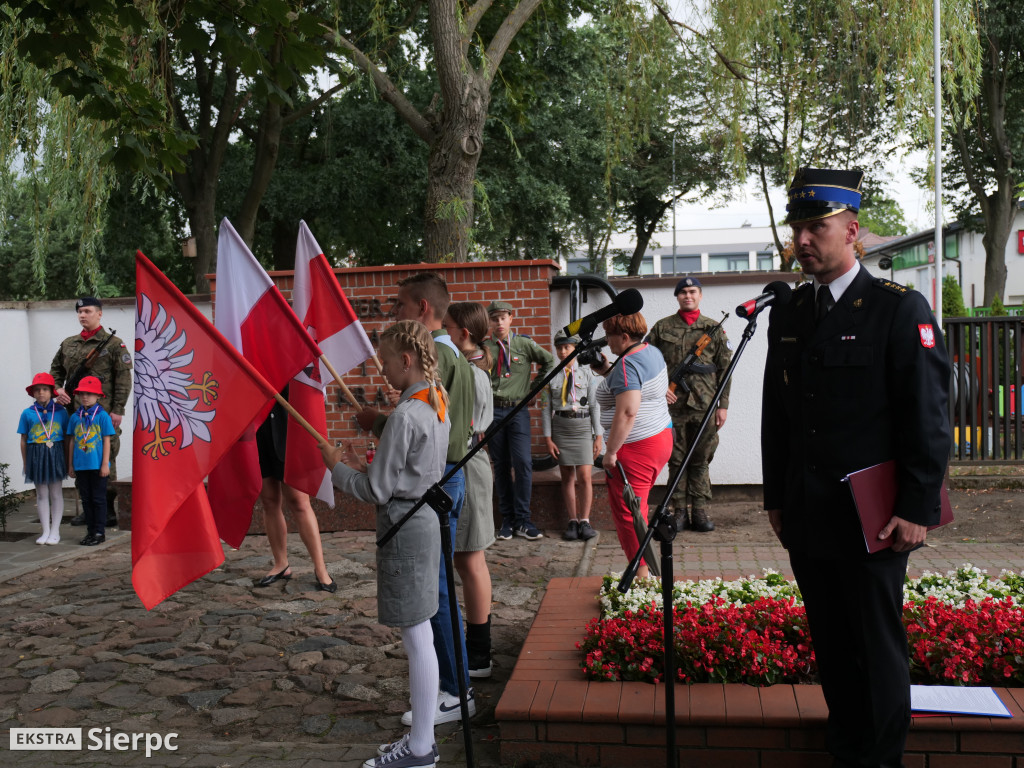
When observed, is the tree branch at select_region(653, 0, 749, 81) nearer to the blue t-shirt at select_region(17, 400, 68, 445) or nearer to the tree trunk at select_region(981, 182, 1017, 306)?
the blue t-shirt at select_region(17, 400, 68, 445)

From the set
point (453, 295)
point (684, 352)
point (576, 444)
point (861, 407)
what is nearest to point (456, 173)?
point (453, 295)

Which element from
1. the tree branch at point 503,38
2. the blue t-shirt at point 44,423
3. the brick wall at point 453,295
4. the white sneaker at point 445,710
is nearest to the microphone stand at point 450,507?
the white sneaker at point 445,710

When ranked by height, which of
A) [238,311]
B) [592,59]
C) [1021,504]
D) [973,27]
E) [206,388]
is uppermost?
[592,59]

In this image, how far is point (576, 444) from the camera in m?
8.56

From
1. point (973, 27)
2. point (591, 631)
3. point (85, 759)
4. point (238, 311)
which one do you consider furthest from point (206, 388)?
point (973, 27)

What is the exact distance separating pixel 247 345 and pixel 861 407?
297 centimetres

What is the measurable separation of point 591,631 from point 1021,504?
22.9 feet

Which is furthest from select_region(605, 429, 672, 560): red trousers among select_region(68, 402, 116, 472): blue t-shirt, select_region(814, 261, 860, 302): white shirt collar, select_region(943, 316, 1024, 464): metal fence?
select_region(943, 316, 1024, 464): metal fence

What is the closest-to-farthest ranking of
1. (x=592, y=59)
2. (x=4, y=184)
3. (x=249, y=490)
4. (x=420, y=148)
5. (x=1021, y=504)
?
(x=249, y=490), (x=1021, y=504), (x=4, y=184), (x=420, y=148), (x=592, y=59)

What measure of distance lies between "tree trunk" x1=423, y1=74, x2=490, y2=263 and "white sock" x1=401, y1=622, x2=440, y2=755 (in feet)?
22.2

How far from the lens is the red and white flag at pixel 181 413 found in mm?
4090

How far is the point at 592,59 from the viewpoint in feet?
75.3

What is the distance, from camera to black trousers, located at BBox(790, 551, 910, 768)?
10.5 feet

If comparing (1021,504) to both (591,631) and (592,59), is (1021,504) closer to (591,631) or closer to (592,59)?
(591,631)
